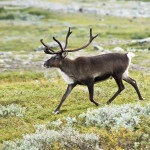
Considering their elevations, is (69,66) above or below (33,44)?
above

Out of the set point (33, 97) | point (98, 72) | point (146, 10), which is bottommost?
point (146, 10)

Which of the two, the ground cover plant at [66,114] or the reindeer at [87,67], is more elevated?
the reindeer at [87,67]

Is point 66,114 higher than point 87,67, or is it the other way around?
point 87,67

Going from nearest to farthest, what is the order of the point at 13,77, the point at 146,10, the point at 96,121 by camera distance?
the point at 96,121 → the point at 13,77 → the point at 146,10

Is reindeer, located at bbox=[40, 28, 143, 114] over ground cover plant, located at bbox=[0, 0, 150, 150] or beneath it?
over

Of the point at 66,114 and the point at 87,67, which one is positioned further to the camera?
the point at 87,67

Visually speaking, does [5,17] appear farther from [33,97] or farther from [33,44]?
[33,97]

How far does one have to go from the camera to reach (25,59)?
39.6 m

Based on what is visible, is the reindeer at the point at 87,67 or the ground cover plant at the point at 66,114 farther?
the reindeer at the point at 87,67

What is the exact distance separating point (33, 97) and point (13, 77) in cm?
1127

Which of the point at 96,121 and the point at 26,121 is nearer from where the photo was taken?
the point at 96,121

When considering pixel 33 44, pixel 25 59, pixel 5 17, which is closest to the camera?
pixel 25 59

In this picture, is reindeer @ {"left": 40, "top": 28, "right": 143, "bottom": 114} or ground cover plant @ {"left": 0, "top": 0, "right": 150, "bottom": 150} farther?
reindeer @ {"left": 40, "top": 28, "right": 143, "bottom": 114}

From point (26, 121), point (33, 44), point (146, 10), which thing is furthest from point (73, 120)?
point (146, 10)
